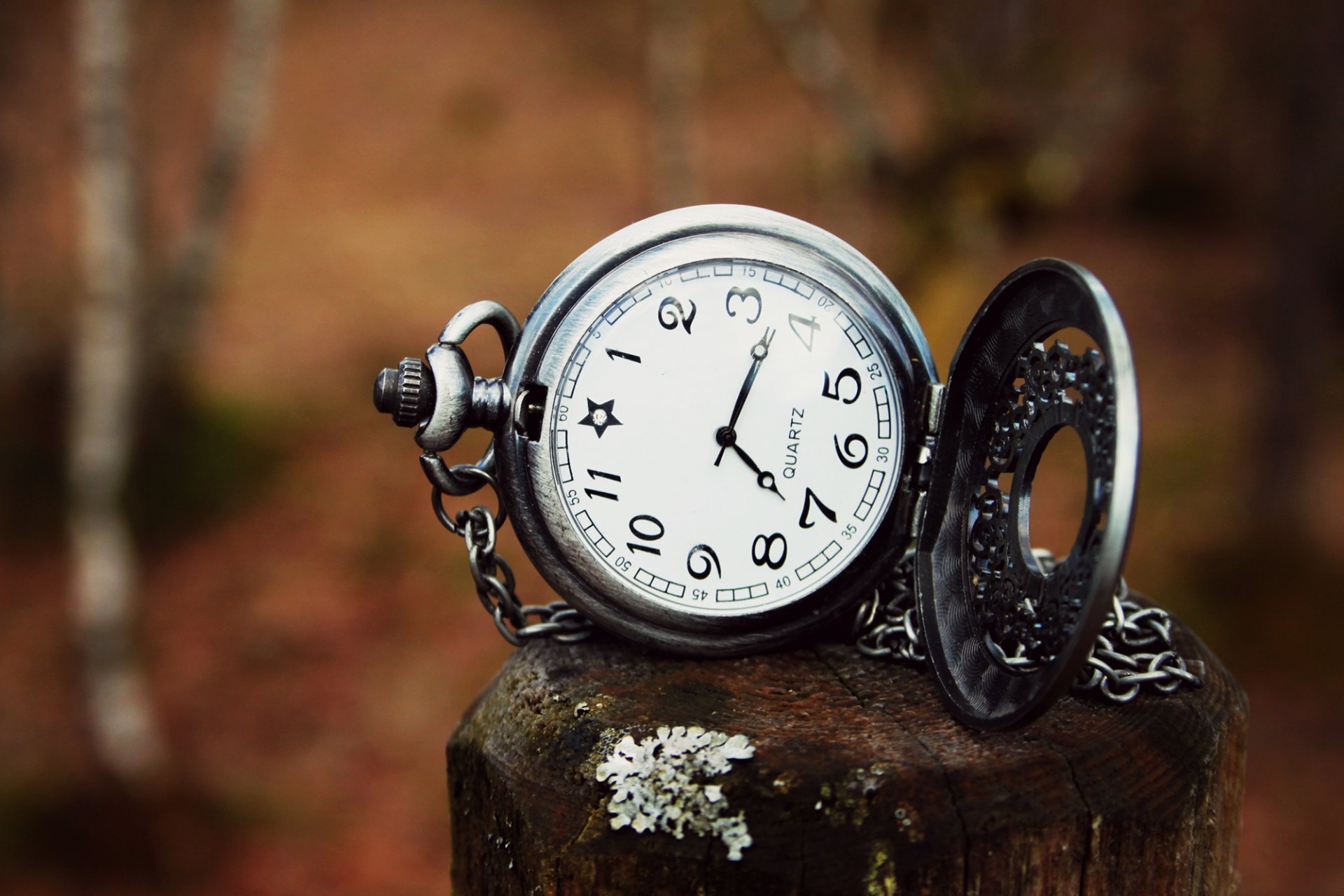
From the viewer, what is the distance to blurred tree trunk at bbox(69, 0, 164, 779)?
5105 millimetres

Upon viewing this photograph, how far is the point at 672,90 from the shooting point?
34.8 ft

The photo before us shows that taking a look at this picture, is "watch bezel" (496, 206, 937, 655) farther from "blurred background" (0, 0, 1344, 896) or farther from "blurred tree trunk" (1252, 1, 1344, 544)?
"blurred tree trunk" (1252, 1, 1344, 544)

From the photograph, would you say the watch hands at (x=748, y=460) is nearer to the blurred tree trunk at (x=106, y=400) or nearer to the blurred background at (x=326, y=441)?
the blurred background at (x=326, y=441)

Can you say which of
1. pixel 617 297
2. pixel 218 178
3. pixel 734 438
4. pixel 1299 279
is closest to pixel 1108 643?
pixel 734 438

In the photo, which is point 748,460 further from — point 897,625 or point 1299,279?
point 1299,279

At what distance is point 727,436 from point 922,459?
1.15 ft

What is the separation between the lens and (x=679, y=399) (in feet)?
6.32

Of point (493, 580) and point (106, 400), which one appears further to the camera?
point (106, 400)

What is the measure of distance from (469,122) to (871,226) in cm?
970

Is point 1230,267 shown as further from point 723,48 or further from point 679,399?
point 679,399

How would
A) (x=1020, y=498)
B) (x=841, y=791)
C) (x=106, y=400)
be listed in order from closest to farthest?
(x=841, y=791) → (x=1020, y=498) → (x=106, y=400)

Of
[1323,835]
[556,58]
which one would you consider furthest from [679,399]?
[556,58]

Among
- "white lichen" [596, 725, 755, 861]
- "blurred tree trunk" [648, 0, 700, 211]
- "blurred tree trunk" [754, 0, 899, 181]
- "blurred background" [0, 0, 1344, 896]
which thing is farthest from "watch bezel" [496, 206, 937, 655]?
"blurred tree trunk" [648, 0, 700, 211]

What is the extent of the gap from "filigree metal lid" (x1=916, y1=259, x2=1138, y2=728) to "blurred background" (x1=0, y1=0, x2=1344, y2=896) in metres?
3.55
